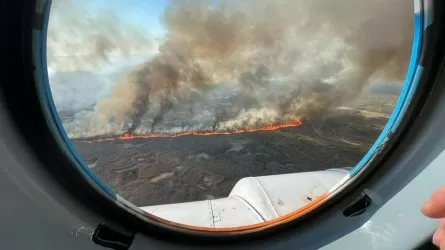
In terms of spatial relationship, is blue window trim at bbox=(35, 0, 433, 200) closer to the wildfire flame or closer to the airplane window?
the airplane window

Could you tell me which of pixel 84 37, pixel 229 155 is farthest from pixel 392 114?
pixel 84 37

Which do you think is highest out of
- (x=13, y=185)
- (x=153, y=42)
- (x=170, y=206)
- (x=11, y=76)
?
(x=153, y=42)

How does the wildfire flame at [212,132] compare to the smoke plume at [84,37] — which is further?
the wildfire flame at [212,132]

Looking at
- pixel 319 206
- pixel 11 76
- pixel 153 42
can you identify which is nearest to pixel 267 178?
pixel 319 206

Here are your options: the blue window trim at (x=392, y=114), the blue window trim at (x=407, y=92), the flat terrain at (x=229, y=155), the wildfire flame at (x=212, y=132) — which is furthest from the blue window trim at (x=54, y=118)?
the blue window trim at (x=407, y=92)

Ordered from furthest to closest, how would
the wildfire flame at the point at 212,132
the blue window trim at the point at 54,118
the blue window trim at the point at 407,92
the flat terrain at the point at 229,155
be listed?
the wildfire flame at the point at 212,132 < the flat terrain at the point at 229,155 < the blue window trim at the point at 407,92 < the blue window trim at the point at 54,118

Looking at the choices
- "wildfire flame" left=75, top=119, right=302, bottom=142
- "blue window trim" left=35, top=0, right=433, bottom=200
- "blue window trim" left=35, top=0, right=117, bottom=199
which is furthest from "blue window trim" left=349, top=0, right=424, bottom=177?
"blue window trim" left=35, top=0, right=117, bottom=199

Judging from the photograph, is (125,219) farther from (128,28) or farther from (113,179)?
(128,28)

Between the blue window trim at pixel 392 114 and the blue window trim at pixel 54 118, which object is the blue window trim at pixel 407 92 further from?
the blue window trim at pixel 54 118
